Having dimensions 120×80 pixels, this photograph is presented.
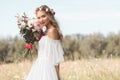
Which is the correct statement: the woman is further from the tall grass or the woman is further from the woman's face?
the tall grass

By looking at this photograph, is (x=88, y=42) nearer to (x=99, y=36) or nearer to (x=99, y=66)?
(x=99, y=36)

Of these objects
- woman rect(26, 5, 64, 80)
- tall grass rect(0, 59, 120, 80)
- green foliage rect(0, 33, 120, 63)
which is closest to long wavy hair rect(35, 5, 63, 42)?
woman rect(26, 5, 64, 80)

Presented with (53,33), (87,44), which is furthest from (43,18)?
(87,44)

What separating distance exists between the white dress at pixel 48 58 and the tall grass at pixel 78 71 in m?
1.82

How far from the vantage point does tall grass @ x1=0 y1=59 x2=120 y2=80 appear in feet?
27.5

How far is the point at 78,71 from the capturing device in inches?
375

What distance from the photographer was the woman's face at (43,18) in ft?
20.1

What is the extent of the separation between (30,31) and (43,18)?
0.33 m

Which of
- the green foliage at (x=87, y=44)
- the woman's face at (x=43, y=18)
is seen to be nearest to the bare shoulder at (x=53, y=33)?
the woman's face at (x=43, y=18)

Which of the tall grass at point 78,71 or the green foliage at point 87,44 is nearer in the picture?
the tall grass at point 78,71

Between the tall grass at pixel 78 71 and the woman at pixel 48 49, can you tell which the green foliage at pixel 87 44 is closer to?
the tall grass at pixel 78 71

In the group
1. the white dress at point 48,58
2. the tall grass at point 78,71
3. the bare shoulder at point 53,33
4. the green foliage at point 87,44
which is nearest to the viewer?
the bare shoulder at point 53,33

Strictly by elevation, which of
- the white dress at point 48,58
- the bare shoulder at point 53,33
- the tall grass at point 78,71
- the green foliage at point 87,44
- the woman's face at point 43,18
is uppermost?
the woman's face at point 43,18

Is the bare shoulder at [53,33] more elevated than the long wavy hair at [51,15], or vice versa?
the long wavy hair at [51,15]
